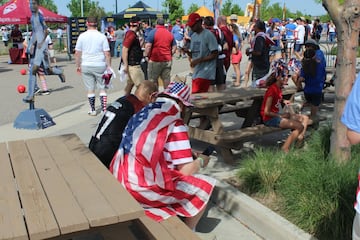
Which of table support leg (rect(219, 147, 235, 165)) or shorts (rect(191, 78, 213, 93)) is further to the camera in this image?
shorts (rect(191, 78, 213, 93))

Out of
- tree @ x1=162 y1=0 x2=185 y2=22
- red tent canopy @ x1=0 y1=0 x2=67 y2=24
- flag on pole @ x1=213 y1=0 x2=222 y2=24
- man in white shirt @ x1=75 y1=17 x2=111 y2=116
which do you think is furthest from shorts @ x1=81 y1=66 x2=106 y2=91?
tree @ x1=162 y1=0 x2=185 y2=22

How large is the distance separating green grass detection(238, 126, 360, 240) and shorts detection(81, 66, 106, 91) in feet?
14.8

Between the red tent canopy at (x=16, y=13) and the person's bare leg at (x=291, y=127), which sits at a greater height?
the red tent canopy at (x=16, y=13)

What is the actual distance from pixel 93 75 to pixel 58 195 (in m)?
5.91

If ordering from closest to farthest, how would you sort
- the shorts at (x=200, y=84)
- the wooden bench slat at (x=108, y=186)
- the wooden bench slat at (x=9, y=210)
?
the wooden bench slat at (x=9, y=210), the wooden bench slat at (x=108, y=186), the shorts at (x=200, y=84)

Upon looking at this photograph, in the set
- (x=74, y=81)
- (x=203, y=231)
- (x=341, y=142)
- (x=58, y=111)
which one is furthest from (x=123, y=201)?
(x=74, y=81)

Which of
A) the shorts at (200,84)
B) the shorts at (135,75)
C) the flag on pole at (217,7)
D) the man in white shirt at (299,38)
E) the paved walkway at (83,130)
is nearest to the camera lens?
the paved walkway at (83,130)

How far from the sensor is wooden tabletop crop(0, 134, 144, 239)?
2.42m

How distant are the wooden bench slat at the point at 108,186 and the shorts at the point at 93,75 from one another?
463cm

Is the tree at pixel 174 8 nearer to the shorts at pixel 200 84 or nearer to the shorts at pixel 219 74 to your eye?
the shorts at pixel 219 74

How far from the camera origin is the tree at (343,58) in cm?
417

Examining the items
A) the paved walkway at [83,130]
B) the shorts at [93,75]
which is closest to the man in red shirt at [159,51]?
the shorts at [93,75]

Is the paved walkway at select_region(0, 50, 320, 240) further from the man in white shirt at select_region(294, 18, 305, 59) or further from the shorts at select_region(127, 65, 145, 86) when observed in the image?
the man in white shirt at select_region(294, 18, 305, 59)

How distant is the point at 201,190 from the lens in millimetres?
3580
